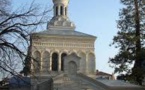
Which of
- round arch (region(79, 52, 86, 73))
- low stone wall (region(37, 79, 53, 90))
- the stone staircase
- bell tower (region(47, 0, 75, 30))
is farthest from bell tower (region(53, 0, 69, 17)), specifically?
the stone staircase

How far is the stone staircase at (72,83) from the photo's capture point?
36.4 m

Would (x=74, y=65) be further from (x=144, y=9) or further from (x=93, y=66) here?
(x=144, y=9)

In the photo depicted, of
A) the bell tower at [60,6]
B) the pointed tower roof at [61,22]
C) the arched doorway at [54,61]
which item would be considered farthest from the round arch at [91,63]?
the bell tower at [60,6]

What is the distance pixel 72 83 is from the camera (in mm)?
36719

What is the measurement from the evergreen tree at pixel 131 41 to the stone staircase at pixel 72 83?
3.90 m

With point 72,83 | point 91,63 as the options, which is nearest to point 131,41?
point 72,83

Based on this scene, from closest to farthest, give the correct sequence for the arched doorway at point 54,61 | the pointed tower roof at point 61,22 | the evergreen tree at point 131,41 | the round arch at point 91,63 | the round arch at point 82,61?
the evergreen tree at point 131,41
the arched doorway at point 54,61
the round arch at point 82,61
the round arch at point 91,63
the pointed tower roof at point 61,22

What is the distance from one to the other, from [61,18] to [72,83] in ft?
55.9

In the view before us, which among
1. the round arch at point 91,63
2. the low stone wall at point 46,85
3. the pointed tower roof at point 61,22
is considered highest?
the pointed tower roof at point 61,22

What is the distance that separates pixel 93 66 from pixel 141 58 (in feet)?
49.4

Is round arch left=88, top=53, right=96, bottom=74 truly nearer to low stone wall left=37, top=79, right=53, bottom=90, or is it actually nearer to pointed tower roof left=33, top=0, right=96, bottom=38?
pointed tower roof left=33, top=0, right=96, bottom=38

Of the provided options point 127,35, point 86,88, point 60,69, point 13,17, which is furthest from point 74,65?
point 13,17

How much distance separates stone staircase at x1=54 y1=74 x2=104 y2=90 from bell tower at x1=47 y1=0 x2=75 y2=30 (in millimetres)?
15074

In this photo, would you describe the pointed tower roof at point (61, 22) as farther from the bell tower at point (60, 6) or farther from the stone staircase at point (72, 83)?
the stone staircase at point (72, 83)
